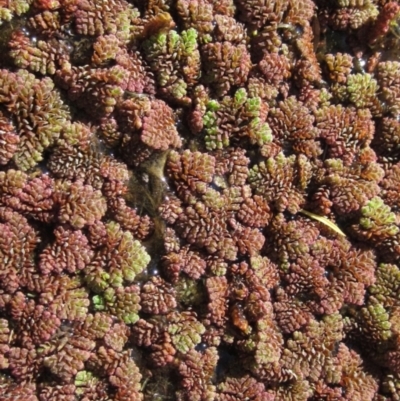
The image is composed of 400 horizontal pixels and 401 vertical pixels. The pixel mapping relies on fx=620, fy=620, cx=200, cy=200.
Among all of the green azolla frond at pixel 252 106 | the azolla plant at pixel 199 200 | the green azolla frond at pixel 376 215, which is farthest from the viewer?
the green azolla frond at pixel 376 215

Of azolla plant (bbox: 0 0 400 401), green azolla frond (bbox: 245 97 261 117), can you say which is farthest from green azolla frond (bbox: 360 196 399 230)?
green azolla frond (bbox: 245 97 261 117)

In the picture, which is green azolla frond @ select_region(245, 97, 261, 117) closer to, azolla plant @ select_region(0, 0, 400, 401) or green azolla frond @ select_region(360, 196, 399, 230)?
azolla plant @ select_region(0, 0, 400, 401)

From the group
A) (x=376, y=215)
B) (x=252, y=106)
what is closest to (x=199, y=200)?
(x=252, y=106)

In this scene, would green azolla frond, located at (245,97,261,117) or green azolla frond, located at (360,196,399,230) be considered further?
green azolla frond, located at (360,196,399,230)

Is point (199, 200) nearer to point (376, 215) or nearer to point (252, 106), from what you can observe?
point (252, 106)

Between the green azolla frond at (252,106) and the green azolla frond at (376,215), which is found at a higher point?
the green azolla frond at (252,106)

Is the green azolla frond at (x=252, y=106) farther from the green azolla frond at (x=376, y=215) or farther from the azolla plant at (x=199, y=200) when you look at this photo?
the green azolla frond at (x=376, y=215)

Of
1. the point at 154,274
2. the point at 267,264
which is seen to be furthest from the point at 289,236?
the point at 154,274

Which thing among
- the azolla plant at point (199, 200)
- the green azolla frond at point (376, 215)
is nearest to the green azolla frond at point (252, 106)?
the azolla plant at point (199, 200)
